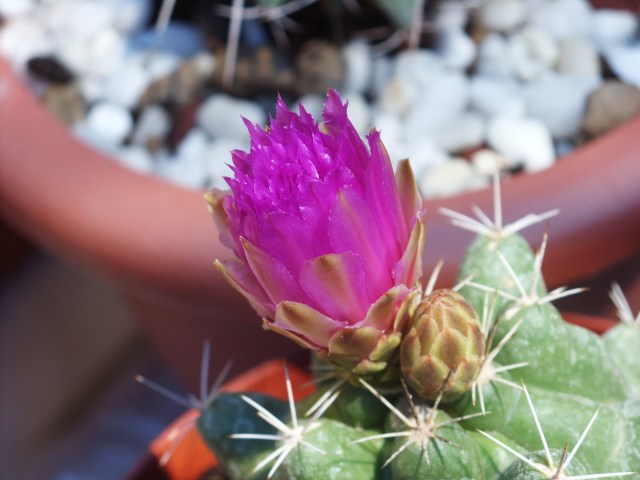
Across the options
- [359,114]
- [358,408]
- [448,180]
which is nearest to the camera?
[358,408]

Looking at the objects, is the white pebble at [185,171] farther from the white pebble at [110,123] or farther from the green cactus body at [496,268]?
the green cactus body at [496,268]

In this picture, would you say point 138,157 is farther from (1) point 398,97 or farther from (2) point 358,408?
(2) point 358,408

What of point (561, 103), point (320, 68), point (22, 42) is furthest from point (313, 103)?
point (22, 42)

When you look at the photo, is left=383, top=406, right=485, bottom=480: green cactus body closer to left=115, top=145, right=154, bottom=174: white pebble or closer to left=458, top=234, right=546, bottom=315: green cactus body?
left=458, top=234, right=546, bottom=315: green cactus body

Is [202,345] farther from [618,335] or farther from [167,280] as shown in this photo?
[618,335]

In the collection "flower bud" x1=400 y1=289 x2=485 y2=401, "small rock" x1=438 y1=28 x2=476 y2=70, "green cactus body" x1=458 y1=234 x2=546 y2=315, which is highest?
"flower bud" x1=400 y1=289 x2=485 y2=401

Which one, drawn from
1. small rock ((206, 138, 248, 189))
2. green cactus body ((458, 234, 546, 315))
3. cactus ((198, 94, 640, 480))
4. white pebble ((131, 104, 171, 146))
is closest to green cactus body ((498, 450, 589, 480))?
cactus ((198, 94, 640, 480))
